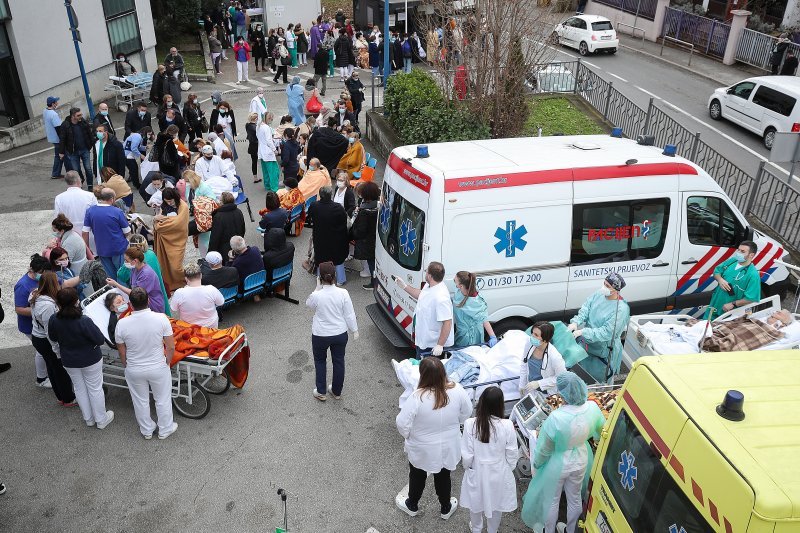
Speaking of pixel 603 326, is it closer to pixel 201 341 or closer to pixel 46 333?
pixel 201 341

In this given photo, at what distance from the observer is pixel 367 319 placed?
943 centimetres

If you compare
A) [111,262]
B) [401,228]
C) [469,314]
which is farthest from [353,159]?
[469,314]

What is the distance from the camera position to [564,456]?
5332 millimetres

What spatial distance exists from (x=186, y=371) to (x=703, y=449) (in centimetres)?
528

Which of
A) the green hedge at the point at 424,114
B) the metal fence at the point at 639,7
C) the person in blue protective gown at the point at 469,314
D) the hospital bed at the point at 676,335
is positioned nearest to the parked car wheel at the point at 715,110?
the green hedge at the point at 424,114

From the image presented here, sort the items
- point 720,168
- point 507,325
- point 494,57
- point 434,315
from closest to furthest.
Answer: point 434,315 → point 507,325 → point 720,168 → point 494,57

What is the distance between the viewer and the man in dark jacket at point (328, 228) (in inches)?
370

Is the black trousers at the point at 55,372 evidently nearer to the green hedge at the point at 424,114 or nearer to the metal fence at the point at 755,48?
the green hedge at the point at 424,114

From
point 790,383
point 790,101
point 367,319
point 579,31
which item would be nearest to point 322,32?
point 579,31

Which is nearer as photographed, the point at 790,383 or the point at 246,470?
the point at 790,383

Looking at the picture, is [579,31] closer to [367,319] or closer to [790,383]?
[367,319]

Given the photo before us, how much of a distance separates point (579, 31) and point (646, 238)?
20.6 meters

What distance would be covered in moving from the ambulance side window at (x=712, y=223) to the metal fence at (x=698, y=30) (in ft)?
66.1

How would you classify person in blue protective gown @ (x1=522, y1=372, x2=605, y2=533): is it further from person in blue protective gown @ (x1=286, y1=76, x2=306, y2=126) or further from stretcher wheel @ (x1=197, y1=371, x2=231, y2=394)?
person in blue protective gown @ (x1=286, y1=76, x2=306, y2=126)
